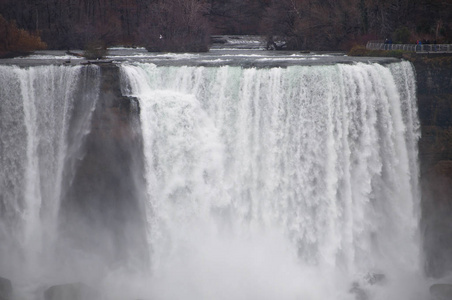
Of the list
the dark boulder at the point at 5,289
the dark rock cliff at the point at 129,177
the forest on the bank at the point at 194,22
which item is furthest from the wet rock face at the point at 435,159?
the dark boulder at the point at 5,289

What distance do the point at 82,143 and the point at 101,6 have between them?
88.3ft

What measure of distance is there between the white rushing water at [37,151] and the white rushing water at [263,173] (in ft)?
6.24

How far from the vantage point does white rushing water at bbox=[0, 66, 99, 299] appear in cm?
2125

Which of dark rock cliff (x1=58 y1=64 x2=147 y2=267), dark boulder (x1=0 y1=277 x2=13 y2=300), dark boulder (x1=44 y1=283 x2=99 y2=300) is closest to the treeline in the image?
dark rock cliff (x1=58 y1=64 x2=147 y2=267)

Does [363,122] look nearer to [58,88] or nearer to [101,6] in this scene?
[58,88]

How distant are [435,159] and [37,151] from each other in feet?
45.2

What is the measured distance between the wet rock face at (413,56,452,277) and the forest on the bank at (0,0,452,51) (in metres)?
7.83

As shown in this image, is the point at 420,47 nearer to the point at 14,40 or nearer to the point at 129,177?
the point at 129,177

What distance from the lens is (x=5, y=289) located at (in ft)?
64.3

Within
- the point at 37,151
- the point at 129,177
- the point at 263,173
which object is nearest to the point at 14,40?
the point at 37,151

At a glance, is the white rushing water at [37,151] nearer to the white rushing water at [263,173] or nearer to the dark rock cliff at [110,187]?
the dark rock cliff at [110,187]

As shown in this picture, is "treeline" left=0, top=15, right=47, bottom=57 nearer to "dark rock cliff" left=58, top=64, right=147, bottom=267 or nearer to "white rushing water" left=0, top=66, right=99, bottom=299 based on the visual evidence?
"white rushing water" left=0, top=66, right=99, bottom=299

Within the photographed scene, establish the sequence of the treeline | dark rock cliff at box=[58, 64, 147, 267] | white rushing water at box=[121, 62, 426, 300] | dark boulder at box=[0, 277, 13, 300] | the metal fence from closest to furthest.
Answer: dark boulder at box=[0, 277, 13, 300] → white rushing water at box=[121, 62, 426, 300] → dark rock cliff at box=[58, 64, 147, 267] → the metal fence → the treeline

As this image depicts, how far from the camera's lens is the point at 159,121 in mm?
21625
